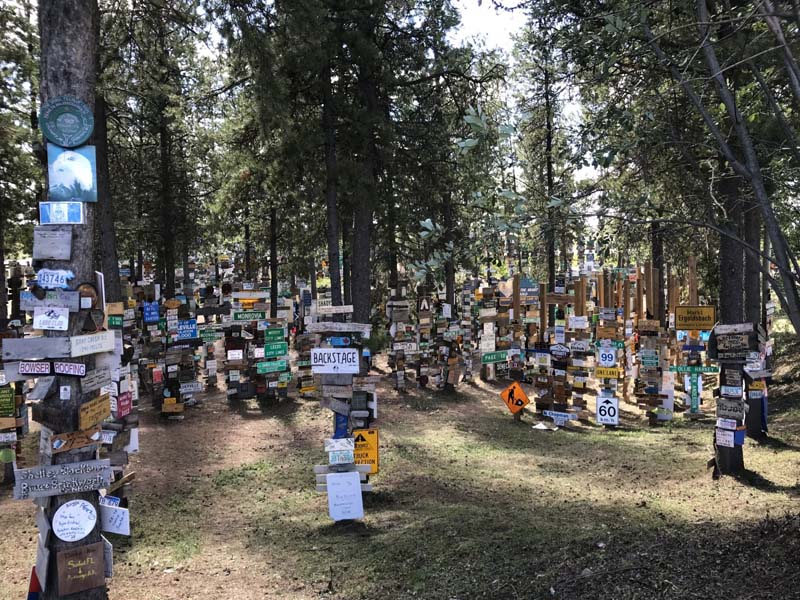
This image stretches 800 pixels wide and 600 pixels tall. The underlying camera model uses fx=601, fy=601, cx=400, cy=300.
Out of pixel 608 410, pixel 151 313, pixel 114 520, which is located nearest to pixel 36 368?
pixel 114 520

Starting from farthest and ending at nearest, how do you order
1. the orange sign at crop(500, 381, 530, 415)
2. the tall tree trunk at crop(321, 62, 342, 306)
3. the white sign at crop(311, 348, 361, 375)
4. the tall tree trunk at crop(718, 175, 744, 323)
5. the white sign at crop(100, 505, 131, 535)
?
the orange sign at crop(500, 381, 530, 415), the tall tree trunk at crop(321, 62, 342, 306), the tall tree trunk at crop(718, 175, 744, 323), the white sign at crop(311, 348, 361, 375), the white sign at crop(100, 505, 131, 535)

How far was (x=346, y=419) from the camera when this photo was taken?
787 cm

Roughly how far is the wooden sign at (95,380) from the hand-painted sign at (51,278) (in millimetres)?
738

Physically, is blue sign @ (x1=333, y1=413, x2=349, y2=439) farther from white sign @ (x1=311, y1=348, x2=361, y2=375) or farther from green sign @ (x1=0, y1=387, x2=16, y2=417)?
green sign @ (x1=0, y1=387, x2=16, y2=417)

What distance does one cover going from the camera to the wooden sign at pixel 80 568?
454 cm

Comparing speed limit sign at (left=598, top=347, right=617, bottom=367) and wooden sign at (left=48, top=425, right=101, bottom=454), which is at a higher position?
wooden sign at (left=48, top=425, right=101, bottom=454)

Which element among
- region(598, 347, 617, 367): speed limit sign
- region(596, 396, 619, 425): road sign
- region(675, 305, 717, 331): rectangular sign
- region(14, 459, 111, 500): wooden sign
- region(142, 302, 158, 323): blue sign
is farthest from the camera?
region(142, 302, 158, 323): blue sign

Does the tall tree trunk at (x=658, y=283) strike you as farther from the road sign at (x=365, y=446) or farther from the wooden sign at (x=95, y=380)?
the wooden sign at (x=95, y=380)

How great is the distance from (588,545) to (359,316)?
30.1 ft

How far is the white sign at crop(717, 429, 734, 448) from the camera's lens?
315 inches

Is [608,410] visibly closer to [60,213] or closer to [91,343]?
[91,343]

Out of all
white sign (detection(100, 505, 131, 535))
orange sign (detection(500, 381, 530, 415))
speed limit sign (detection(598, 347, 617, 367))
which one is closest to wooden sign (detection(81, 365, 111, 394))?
white sign (detection(100, 505, 131, 535))

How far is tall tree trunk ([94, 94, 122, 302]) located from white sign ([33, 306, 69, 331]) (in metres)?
7.35

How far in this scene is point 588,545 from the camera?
17.9ft
